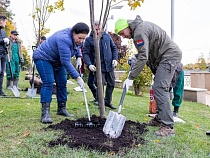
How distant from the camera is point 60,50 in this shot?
3.36m

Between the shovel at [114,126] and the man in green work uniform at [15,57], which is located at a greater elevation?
the man in green work uniform at [15,57]

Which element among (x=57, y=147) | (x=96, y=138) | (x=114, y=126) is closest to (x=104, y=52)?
(x=114, y=126)

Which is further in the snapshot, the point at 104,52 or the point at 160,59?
the point at 104,52

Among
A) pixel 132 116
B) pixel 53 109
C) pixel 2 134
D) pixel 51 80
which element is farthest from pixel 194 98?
pixel 2 134

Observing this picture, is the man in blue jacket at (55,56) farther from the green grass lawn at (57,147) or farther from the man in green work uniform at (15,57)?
the man in green work uniform at (15,57)

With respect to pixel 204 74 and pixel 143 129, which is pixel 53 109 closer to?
pixel 143 129

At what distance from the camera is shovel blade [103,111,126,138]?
2.89m

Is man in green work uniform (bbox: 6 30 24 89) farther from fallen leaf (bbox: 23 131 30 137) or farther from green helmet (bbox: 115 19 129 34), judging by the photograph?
green helmet (bbox: 115 19 129 34)

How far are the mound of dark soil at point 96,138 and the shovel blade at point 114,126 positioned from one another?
2.1 inches

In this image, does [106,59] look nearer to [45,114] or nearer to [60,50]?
[60,50]

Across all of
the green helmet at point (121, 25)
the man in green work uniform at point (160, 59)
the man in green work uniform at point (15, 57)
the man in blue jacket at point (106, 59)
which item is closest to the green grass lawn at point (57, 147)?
the man in green work uniform at point (160, 59)

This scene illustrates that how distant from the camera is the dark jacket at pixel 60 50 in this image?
132 inches

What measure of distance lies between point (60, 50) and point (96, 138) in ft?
4.00

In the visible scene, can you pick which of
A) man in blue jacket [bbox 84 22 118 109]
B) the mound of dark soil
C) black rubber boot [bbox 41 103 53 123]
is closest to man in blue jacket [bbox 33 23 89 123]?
black rubber boot [bbox 41 103 53 123]
